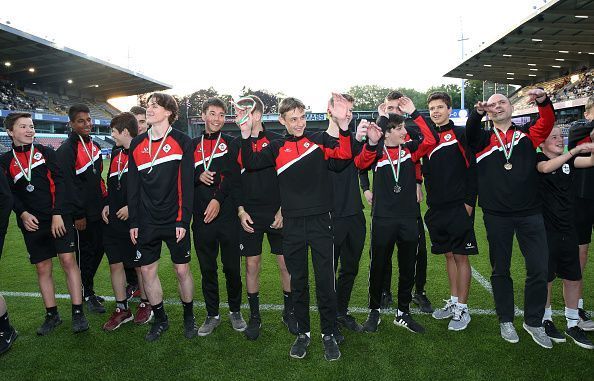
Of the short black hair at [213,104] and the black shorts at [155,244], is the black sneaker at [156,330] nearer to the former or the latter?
the black shorts at [155,244]

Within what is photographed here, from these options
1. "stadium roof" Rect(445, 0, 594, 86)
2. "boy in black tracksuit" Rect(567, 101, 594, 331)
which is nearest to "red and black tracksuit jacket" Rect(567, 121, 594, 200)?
"boy in black tracksuit" Rect(567, 101, 594, 331)

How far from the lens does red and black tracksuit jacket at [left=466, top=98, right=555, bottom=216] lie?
364 cm

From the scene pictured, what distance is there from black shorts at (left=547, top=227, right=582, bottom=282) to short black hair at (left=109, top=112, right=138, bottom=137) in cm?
404

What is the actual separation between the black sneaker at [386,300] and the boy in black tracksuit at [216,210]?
4.89 feet

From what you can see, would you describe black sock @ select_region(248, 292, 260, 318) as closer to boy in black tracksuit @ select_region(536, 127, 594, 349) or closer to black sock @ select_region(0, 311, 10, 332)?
black sock @ select_region(0, 311, 10, 332)

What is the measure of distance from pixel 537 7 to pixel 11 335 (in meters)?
30.7

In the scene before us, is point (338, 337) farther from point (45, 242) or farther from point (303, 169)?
point (45, 242)

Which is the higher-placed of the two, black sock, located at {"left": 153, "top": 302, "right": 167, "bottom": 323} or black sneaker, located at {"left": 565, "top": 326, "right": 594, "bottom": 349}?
black sock, located at {"left": 153, "top": 302, "right": 167, "bottom": 323}

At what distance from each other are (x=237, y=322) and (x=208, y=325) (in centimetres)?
27

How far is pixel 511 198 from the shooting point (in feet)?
12.0

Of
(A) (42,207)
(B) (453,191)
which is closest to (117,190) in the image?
(A) (42,207)

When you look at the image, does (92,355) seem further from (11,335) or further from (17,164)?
(17,164)

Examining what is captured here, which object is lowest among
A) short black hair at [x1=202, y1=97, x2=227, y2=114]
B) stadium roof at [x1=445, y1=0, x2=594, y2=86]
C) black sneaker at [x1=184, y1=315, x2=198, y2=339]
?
black sneaker at [x1=184, y1=315, x2=198, y2=339]

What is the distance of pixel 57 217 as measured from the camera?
4113mm
